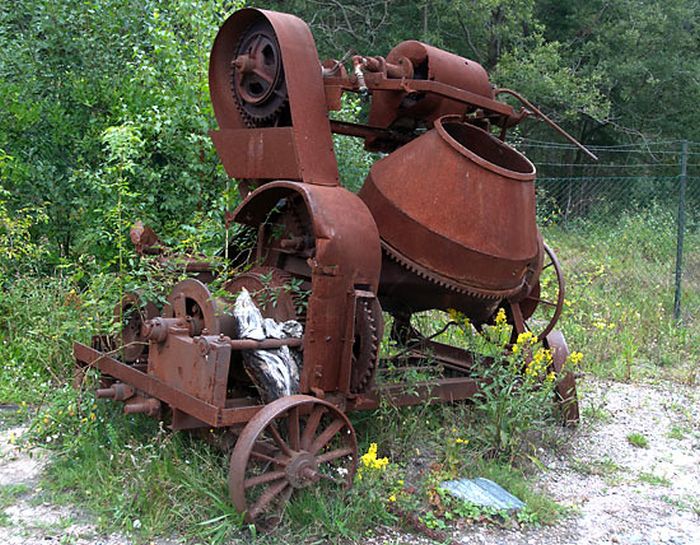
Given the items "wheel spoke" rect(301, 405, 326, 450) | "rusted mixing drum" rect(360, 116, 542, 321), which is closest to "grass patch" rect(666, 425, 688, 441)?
"rusted mixing drum" rect(360, 116, 542, 321)

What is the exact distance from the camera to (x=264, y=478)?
3.38m

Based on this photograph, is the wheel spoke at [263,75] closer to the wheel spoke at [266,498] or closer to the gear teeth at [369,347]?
the gear teeth at [369,347]

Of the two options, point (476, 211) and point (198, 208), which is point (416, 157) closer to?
point (476, 211)

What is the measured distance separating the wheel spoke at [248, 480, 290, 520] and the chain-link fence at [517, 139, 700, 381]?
169 inches

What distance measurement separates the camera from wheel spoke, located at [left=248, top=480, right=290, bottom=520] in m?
3.33

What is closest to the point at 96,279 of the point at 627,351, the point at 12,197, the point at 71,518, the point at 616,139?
the point at 71,518

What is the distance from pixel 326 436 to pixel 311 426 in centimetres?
9

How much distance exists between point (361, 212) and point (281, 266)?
2.09 ft

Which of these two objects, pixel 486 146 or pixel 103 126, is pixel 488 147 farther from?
pixel 103 126

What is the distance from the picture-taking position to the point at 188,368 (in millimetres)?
3600

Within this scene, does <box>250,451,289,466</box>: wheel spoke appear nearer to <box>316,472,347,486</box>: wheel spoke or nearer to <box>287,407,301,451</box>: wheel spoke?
<box>287,407,301,451</box>: wheel spoke

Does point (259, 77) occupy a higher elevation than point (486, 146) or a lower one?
higher

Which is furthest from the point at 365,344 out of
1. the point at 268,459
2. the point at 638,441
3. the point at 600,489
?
the point at 638,441

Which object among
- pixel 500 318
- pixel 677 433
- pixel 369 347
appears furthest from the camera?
pixel 677 433
